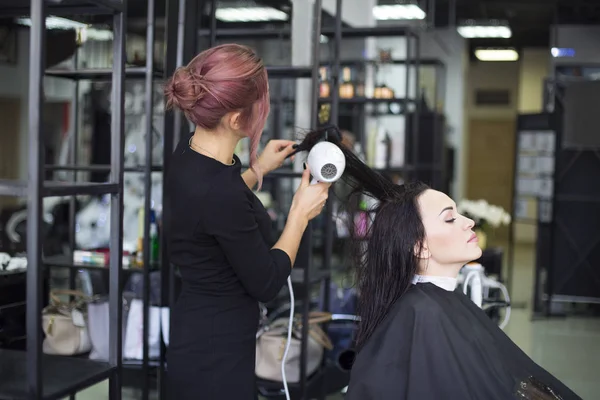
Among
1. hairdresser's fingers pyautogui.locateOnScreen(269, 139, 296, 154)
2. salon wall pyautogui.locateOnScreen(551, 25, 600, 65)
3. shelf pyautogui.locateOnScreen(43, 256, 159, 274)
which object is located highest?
salon wall pyautogui.locateOnScreen(551, 25, 600, 65)

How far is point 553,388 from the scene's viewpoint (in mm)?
Answer: 1830

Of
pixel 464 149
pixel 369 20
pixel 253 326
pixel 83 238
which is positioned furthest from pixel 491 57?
pixel 253 326

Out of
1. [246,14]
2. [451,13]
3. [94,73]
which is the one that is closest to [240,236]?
[94,73]

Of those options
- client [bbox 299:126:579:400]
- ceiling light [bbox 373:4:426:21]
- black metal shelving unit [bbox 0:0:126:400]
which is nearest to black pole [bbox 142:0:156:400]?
black metal shelving unit [bbox 0:0:126:400]

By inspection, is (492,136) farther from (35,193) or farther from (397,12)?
(35,193)

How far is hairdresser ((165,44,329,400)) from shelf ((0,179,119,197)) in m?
0.21

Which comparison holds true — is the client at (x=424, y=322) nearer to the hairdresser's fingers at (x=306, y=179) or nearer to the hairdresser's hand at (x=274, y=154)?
the hairdresser's fingers at (x=306, y=179)

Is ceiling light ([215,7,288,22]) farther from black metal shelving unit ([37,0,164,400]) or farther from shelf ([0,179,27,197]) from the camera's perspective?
shelf ([0,179,27,197])

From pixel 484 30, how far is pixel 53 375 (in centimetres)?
1005

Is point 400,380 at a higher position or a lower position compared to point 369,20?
lower

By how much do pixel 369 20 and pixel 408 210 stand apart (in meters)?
5.58

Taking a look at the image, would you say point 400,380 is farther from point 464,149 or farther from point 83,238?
point 464,149

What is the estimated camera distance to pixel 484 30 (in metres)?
10.8

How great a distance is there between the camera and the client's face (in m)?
1.82
